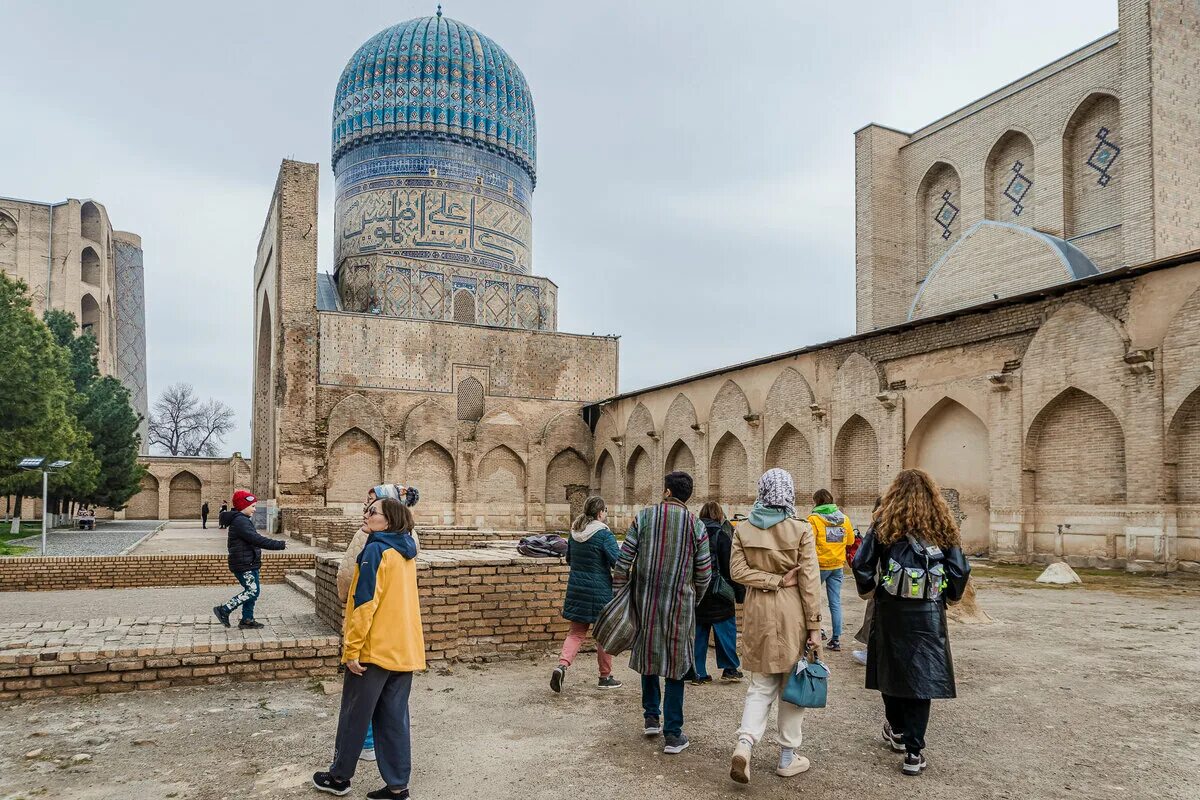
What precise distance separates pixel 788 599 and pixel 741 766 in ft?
2.56

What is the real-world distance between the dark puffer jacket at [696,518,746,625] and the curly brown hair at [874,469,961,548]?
4.37 feet

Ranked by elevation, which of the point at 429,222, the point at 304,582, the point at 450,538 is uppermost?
the point at 429,222

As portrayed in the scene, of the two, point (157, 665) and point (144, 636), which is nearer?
point (157, 665)

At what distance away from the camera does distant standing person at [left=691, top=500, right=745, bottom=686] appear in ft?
18.4

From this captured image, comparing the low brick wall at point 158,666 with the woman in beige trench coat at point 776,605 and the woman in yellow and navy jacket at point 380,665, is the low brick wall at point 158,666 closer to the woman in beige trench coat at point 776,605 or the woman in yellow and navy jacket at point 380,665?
the woman in yellow and navy jacket at point 380,665

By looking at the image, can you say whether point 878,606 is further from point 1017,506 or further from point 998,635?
point 1017,506

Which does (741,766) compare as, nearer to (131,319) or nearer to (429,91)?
(429,91)

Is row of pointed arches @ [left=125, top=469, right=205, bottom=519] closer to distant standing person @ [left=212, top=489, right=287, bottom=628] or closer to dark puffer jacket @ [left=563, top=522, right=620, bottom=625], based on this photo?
distant standing person @ [left=212, top=489, right=287, bottom=628]

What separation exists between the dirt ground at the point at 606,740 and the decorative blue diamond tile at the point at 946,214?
63.7 feet

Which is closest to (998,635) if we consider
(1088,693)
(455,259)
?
(1088,693)

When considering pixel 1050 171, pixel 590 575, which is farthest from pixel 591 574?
pixel 1050 171

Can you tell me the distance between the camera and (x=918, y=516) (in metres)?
4.22

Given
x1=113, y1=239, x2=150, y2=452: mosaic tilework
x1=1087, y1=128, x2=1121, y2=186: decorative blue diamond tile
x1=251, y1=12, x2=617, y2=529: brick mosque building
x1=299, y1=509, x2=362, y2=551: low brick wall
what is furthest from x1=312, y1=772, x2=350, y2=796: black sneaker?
x1=113, y1=239, x2=150, y2=452: mosaic tilework

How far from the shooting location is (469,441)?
29828mm
